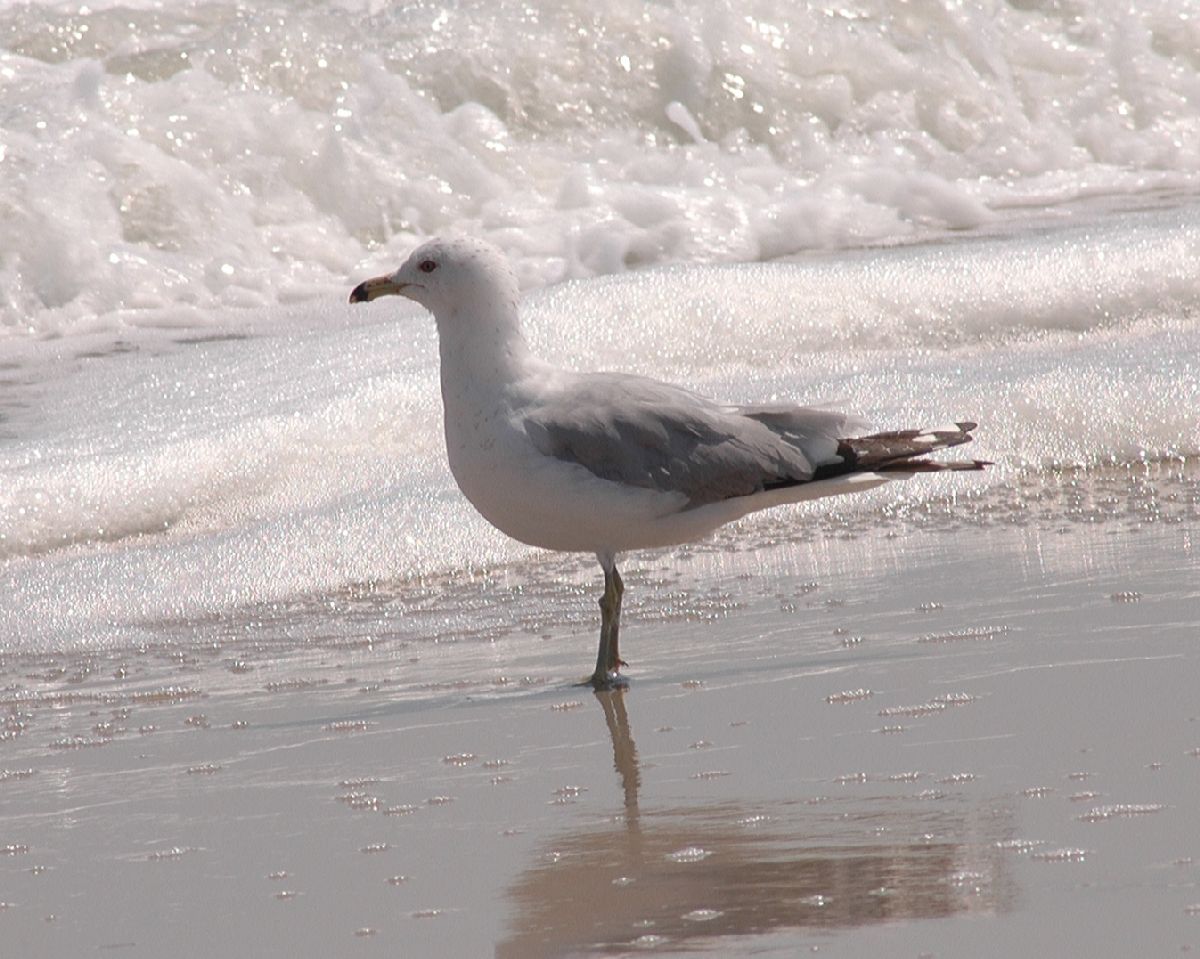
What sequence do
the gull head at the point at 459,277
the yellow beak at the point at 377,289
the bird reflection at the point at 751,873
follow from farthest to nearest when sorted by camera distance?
the yellow beak at the point at 377,289 < the gull head at the point at 459,277 < the bird reflection at the point at 751,873

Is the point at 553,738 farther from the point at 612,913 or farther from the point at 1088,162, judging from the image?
the point at 1088,162

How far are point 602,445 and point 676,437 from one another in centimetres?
22

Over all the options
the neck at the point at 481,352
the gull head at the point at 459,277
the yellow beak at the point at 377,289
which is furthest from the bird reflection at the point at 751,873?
the yellow beak at the point at 377,289

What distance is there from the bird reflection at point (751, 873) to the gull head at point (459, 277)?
1.76 metres

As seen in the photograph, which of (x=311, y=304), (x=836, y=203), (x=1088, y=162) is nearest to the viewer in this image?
(x=311, y=304)

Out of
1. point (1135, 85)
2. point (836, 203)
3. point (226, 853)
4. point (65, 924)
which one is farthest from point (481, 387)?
point (1135, 85)

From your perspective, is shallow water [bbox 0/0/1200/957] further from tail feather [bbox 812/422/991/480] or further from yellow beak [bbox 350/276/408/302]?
yellow beak [bbox 350/276/408/302]

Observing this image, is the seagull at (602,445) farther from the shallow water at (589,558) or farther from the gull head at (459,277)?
the shallow water at (589,558)

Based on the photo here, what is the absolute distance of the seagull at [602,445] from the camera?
4.48 metres

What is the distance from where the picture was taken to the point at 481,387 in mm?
4641

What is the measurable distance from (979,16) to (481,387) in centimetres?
1020

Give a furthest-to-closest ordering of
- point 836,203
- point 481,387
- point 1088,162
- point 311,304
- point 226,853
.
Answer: point 1088,162
point 836,203
point 311,304
point 481,387
point 226,853

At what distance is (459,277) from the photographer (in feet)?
15.8

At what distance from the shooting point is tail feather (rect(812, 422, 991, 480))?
473cm
